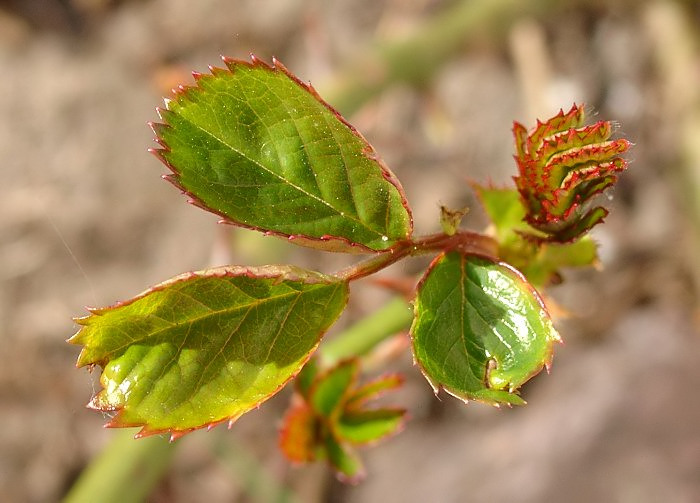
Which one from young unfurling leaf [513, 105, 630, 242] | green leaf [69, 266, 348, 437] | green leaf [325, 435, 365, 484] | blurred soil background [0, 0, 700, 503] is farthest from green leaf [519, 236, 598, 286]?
blurred soil background [0, 0, 700, 503]

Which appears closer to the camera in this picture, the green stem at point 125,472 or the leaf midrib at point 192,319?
the leaf midrib at point 192,319

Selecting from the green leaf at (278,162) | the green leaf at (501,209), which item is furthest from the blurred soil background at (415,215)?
the green leaf at (278,162)

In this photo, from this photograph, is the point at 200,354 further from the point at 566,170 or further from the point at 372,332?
the point at 372,332

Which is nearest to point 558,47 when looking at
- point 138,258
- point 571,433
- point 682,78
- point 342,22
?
point 682,78

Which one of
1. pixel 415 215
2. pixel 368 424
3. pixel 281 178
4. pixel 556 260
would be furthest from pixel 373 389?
pixel 415 215

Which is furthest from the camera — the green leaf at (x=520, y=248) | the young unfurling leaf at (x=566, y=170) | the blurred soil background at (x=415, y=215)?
the blurred soil background at (x=415, y=215)

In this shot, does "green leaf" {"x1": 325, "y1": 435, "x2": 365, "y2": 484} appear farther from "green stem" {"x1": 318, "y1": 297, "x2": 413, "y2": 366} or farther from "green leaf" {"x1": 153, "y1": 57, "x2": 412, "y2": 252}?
"green leaf" {"x1": 153, "y1": 57, "x2": 412, "y2": 252}

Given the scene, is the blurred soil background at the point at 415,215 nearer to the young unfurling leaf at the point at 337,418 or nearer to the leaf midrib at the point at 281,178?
the young unfurling leaf at the point at 337,418
